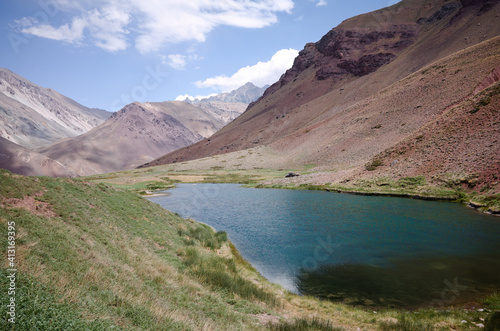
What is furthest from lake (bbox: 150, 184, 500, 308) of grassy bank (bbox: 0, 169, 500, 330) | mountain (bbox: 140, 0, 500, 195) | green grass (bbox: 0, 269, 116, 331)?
mountain (bbox: 140, 0, 500, 195)

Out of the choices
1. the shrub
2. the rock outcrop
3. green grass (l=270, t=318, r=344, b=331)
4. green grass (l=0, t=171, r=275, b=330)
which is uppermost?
the rock outcrop

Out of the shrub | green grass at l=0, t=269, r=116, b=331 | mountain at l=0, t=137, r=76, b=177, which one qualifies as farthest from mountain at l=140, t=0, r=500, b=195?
mountain at l=0, t=137, r=76, b=177

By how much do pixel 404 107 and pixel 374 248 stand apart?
84723 mm

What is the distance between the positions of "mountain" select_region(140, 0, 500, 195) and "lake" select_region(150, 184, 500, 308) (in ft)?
45.2

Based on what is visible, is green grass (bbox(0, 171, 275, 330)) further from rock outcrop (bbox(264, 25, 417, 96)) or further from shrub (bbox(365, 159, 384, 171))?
rock outcrop (bbox(264, 25, 417, 96))

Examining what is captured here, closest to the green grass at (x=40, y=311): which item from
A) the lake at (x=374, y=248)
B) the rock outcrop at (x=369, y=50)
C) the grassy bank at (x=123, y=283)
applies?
the grassy bank at (x=123, y=283)

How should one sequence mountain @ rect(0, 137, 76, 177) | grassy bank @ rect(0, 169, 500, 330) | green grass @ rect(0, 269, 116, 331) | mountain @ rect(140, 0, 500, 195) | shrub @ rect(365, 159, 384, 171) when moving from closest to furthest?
green grass @ rect(0, 269, 116, 331) < grassy bank @ rect(0, 169, 500, 330) < mountain @ rect(140, 0, 500, 195) < shrub @ rect(365, 159, 384, 171) < mountain @ rect(0, 137, 76, 177)

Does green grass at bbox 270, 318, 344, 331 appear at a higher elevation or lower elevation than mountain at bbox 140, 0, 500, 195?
lower

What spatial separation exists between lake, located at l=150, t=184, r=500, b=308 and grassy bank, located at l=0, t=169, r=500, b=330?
216 centimetres

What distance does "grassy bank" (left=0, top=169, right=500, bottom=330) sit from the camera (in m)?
6.60

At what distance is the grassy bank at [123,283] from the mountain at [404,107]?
124 ft

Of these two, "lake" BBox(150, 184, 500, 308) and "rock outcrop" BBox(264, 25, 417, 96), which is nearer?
"lake" BBox(150, 184, 500, 308)

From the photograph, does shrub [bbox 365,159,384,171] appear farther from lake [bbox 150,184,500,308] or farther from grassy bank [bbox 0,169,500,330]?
grassy bank [bbox 0,169,500,330]

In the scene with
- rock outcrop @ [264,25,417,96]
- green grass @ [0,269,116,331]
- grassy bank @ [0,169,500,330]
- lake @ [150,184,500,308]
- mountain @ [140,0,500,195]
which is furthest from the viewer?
rock outcrop @ [264,25,417,96]
